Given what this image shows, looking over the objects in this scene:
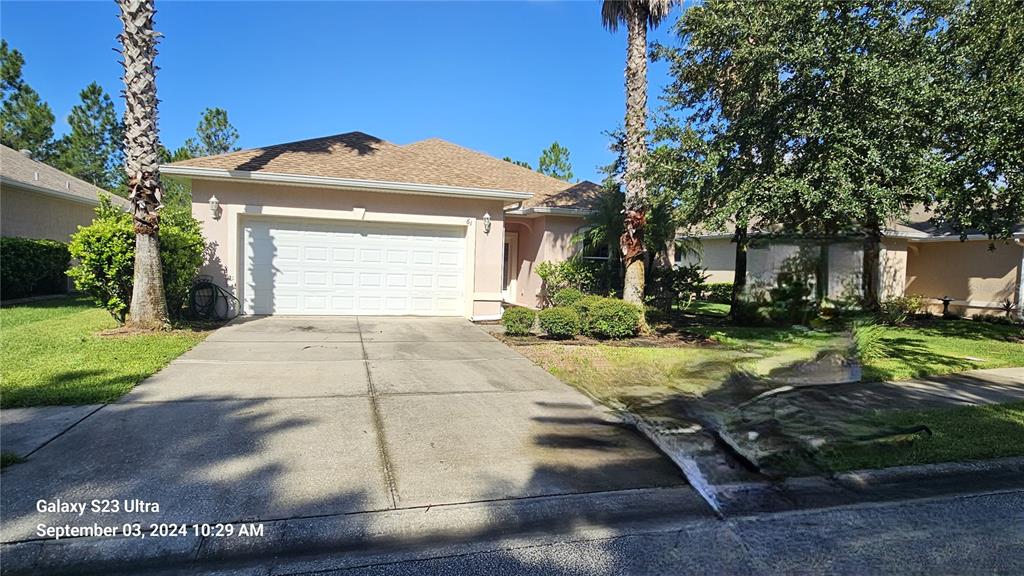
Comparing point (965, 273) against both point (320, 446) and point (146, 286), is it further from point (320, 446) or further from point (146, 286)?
point (146, 286)

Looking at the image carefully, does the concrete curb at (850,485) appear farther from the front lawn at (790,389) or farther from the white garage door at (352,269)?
the white garage door at (352,269)

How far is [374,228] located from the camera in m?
12.9

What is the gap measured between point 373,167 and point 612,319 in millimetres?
6956

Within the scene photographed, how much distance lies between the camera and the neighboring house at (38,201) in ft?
48.7

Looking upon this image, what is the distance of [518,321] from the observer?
1061 cm

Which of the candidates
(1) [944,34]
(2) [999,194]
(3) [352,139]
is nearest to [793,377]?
(2) [999,194]

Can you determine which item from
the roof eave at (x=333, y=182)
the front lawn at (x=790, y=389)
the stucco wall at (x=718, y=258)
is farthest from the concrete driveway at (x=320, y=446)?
the stucco wall at (x=718, y=258)

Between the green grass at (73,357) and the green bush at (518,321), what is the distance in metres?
5.41

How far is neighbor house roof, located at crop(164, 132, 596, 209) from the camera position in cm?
1180

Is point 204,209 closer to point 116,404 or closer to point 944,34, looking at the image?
point 116,404

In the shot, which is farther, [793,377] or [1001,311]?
[1001,311]

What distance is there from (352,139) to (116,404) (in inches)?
442

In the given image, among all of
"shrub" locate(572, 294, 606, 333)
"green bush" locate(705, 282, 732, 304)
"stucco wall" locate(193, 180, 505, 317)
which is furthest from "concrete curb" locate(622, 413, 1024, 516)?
"green bush" locate(705, 282, 732, 304)

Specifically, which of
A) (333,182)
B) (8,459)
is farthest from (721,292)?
(8,459)
